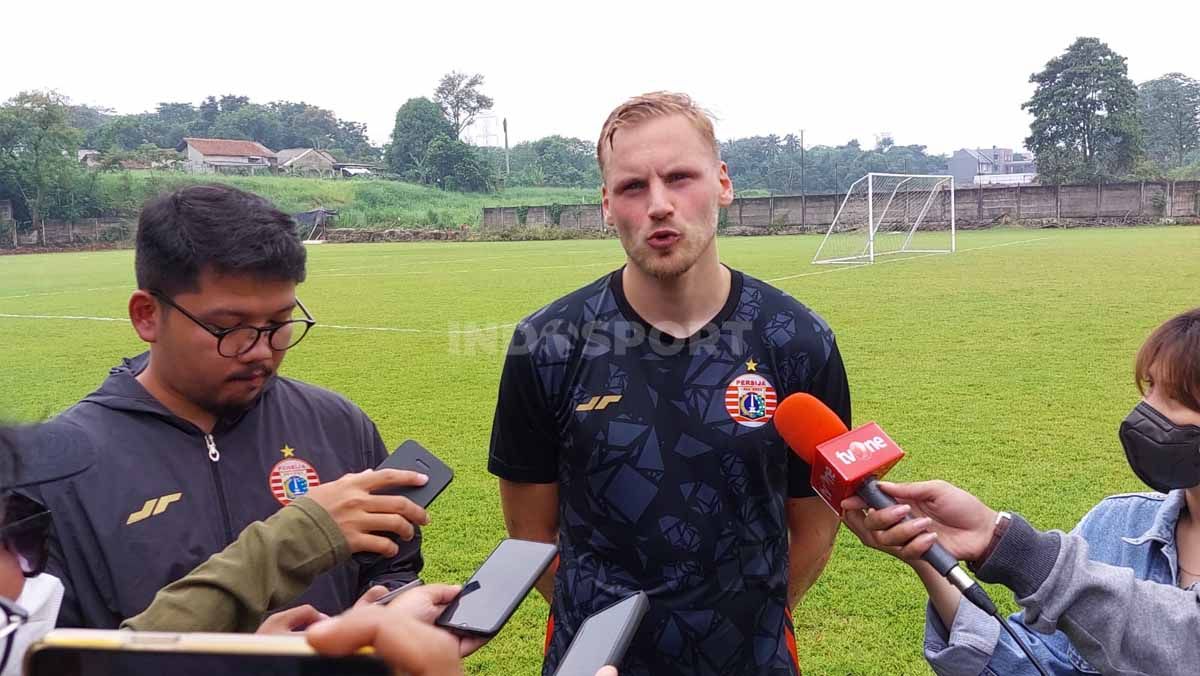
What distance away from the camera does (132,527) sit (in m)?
1.75

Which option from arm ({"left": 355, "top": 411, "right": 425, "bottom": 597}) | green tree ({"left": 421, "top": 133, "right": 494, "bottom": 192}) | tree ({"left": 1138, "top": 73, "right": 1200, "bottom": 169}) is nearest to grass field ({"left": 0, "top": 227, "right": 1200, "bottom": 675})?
arm ({"left": 355, "top": 411, "right": 425, "bottom": 597})

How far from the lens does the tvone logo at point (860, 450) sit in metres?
1.70

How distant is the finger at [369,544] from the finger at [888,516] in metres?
0.83

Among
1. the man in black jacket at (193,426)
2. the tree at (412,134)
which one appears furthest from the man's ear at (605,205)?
the tree at (412,134)

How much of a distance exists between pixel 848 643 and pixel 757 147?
7224 cm

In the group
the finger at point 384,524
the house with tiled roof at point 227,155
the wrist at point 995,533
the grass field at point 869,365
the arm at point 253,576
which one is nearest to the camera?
the arm at point 253,576

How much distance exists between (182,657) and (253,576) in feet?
2.35

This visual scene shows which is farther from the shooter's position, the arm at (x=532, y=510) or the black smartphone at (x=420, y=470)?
the arm at (x=532, y=510)

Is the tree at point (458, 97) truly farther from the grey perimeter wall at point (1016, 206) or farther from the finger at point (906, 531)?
the finger at point (906, 531)

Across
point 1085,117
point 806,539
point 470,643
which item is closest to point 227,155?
point 1085,117

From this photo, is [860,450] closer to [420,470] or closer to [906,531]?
[906,531]

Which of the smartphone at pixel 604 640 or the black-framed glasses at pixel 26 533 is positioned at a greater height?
the black-framed glasses at pixel 26 533

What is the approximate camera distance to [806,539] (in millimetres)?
2443

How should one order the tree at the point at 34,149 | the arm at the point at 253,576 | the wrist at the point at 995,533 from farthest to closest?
the tree at the point at 34,149
the wrist at the point at 995,533
the arm at the point at 253,576
